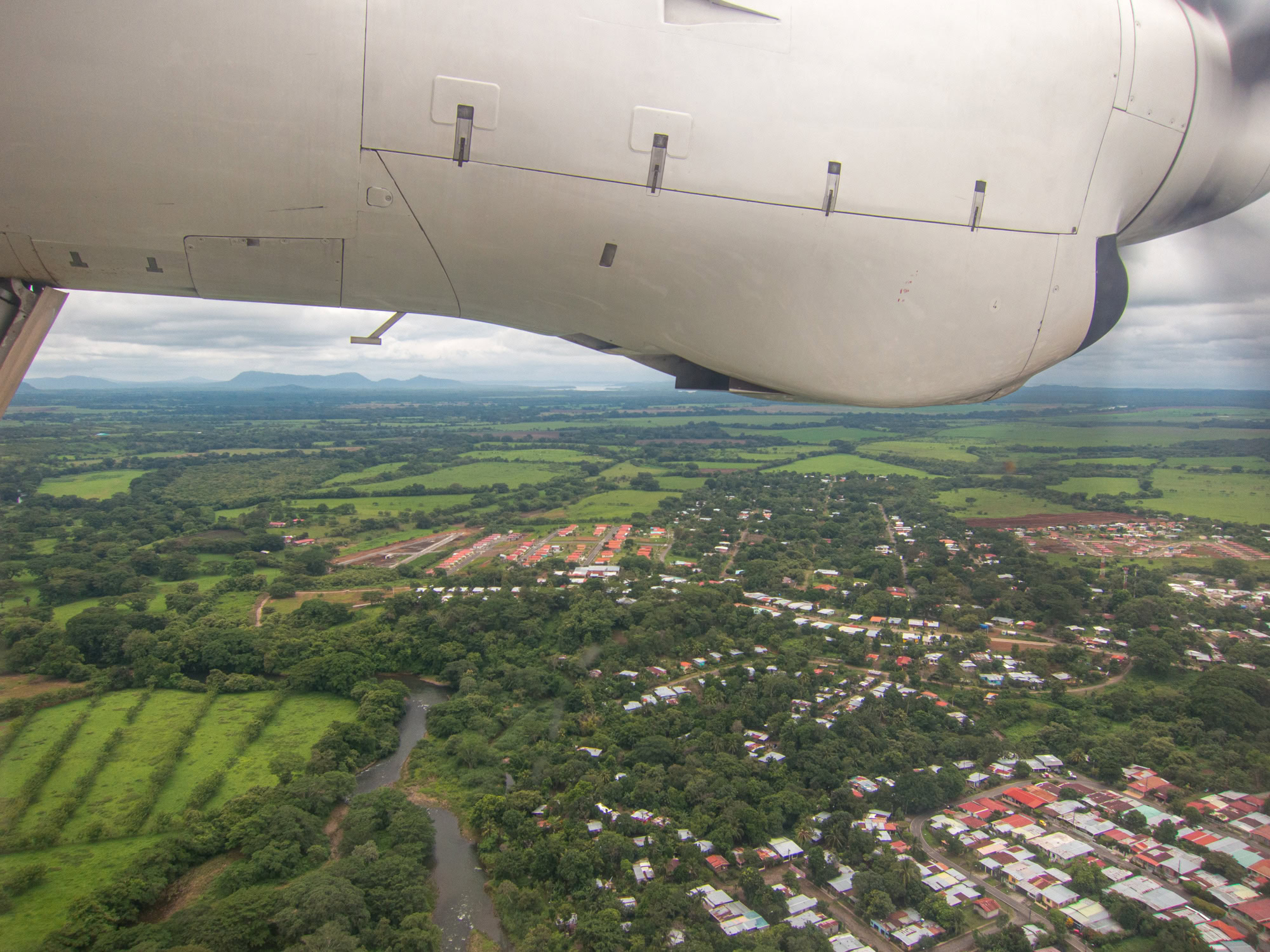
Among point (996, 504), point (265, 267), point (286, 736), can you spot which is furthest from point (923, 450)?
point (265, 267)

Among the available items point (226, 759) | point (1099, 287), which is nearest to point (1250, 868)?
point (1099, 287)

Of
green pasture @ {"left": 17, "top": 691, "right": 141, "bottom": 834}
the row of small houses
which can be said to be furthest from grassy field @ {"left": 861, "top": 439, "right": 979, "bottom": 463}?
green pasture @ {"left": 17, "top": 691, "right": 141, "bottom": 834}

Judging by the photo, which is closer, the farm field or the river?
the river

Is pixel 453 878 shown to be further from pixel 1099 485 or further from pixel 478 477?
pixel 478 477

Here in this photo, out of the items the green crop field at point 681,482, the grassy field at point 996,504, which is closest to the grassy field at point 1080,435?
the grassy field at point 996,504

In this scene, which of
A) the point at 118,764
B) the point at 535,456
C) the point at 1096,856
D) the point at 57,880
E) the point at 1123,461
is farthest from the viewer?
the point at 535,456

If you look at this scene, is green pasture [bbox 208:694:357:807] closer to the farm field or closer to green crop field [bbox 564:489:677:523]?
green crop field [bbox 564:489:677:523]
